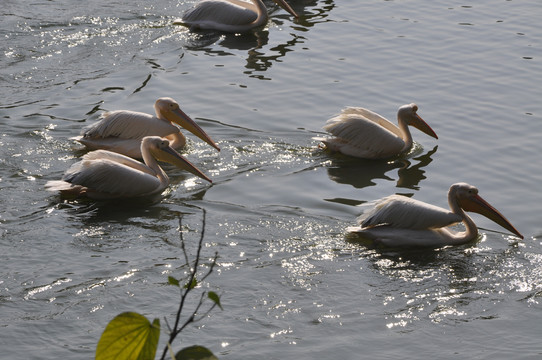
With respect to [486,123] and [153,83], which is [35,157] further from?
[486,123]

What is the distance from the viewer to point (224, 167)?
22.8ft

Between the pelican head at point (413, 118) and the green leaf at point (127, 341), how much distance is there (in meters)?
6.03

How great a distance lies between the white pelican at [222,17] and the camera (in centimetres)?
1014

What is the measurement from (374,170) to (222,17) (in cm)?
385

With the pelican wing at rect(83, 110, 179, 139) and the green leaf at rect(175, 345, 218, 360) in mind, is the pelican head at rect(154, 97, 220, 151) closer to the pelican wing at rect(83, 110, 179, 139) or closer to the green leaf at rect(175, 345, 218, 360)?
the pelican wing at rect(83, 110, 179, 139)

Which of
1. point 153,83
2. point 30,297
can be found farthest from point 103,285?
point 153,83

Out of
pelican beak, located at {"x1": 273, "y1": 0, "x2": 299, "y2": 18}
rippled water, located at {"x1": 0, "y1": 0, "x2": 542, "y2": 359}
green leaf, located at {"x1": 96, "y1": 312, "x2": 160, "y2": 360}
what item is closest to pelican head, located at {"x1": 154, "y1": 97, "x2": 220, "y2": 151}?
rippled water, located at {"x1": 0, "y1": 0, "x2": 542, "y2": 359}

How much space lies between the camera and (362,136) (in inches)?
278

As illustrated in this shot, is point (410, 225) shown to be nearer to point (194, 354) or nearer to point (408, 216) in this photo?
point (408, 216)

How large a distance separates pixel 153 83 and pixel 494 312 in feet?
15.2

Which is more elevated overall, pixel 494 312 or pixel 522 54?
pixel 522 54

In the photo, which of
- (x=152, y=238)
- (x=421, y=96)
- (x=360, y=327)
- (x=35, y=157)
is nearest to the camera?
(x=360, y=327)

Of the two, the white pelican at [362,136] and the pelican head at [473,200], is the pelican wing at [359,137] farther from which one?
the pelican head at [473,200]

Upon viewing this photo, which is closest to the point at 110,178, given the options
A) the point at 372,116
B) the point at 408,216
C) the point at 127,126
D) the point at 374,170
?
the point at 127,126
